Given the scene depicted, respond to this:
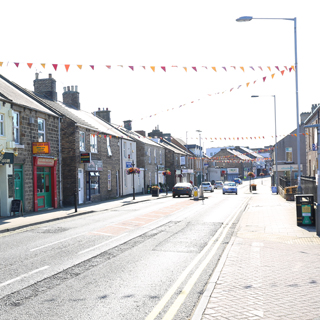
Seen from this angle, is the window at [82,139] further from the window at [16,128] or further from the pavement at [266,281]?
the pavement at [266,281]

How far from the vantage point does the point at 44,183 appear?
24734 mm

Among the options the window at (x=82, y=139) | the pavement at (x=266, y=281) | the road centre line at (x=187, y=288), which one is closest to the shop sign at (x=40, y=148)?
the window at (x=82, y=139)

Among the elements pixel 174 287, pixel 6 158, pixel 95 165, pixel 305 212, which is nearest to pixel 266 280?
pixel 174 287

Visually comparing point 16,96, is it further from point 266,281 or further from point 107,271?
point 266,281

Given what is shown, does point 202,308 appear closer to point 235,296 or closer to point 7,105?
point 235,296

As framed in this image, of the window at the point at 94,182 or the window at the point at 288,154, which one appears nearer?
the window at the point at 94,182

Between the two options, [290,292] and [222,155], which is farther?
[222,155]

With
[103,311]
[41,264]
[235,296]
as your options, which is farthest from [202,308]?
[41,264]

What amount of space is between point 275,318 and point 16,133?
63.7 ft

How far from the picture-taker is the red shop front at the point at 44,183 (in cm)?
2311

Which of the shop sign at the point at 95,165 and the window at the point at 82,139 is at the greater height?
the window at the point at 82,139

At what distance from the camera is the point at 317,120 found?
31.0m

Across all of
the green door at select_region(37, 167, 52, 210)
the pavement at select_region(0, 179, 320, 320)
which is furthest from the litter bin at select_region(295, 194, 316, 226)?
the green door at select_region(37, 167, 52, 210)

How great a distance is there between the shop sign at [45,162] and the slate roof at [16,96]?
2989 millimetres
